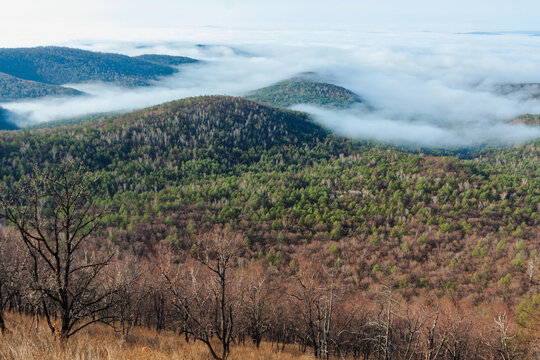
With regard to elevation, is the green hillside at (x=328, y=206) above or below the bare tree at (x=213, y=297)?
below

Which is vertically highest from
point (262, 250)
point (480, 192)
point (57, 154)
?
point (57, 154)

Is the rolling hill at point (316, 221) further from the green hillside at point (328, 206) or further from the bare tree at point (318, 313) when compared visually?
the bare tree at point (318, 313)

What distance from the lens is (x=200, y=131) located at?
188 meters

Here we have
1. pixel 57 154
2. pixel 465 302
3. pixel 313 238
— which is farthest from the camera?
pixel 57 154

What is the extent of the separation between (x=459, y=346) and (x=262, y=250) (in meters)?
62.0

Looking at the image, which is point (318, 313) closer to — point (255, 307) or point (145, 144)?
point (255, 307)

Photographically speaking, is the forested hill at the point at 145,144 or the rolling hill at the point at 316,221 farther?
the forested hill at the point at 145,144

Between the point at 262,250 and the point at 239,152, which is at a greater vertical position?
the point at 239,152

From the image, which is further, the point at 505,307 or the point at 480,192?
the point at 480,192

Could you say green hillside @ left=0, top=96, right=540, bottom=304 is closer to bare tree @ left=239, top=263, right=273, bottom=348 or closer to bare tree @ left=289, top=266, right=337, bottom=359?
bare tree @ left=289, top=266, right=337, bottom=359

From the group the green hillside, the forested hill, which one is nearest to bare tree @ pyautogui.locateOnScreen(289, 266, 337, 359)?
the green hillside

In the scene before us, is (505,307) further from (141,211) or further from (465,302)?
(141,211)

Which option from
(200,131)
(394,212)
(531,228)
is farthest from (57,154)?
(531,228)

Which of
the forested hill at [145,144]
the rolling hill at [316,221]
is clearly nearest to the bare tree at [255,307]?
the rolling hill at [316,221]
